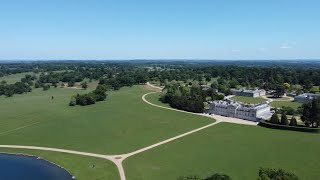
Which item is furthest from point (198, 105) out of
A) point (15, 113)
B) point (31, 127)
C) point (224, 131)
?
point (15, 113)

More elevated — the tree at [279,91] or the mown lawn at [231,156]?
the tree at [279,91]

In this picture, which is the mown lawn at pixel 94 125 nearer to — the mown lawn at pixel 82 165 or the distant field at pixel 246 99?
the mown lawn at pixel 82 165

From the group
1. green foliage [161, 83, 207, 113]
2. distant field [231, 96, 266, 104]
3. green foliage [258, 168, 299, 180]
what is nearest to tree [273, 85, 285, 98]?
distant field [231, 96, 266, 104]

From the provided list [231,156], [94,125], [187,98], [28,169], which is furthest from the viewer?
[187,98]

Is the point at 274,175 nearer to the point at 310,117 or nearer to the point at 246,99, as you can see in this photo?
the point at 310,117

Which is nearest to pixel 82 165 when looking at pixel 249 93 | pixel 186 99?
pixel 186 99

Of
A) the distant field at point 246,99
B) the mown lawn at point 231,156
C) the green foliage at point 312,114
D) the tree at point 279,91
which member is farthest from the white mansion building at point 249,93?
the mown lawn at point 231,156
